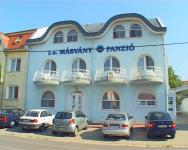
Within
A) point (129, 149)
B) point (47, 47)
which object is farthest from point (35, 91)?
point (129, 149)

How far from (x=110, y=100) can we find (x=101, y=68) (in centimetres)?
307

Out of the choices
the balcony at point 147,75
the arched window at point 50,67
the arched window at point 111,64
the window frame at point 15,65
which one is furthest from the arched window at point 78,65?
the window frame at point 15,65

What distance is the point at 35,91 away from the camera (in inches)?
1092

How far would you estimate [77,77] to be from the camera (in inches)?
982

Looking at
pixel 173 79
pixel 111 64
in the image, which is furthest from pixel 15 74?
pixel 173 79

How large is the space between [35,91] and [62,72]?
3445 mm

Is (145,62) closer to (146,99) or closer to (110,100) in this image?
(146,99)

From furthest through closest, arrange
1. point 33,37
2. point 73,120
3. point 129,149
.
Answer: point 33,37
point 73,120
point 129,149

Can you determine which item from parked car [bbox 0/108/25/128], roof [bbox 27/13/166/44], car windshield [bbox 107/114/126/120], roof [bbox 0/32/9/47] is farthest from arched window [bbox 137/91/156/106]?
roof [bbox 0/32/9/47]

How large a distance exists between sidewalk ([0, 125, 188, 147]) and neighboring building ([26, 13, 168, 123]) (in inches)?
166

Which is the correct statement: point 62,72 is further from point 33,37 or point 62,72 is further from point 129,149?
point 129,149

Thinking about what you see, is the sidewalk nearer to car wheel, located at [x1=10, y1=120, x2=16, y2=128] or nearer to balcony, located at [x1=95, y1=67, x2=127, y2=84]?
car wheel, located at [x1=10, y1=120, x2=16, y2=128]

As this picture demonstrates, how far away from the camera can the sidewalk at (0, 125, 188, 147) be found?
1594cm

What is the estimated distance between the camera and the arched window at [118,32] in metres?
26.0
